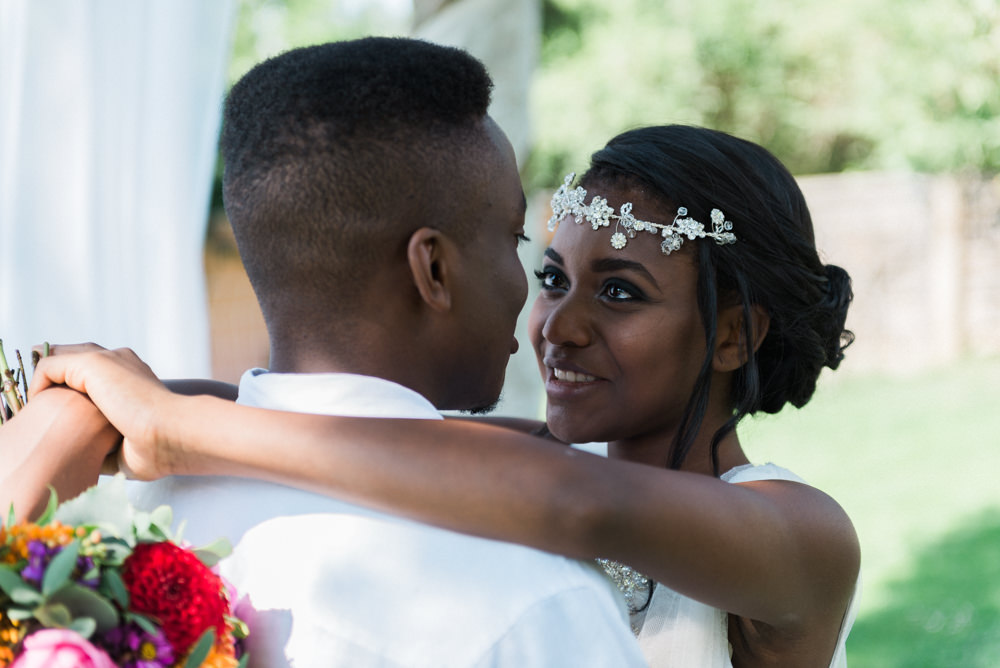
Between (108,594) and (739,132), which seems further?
(739,132)

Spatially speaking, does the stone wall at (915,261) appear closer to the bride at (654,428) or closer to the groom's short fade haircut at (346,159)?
the bride at (654,428)

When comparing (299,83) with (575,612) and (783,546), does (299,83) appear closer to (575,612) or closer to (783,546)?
(575,612)

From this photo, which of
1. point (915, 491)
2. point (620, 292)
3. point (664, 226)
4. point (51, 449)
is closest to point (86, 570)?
point (51, 449)

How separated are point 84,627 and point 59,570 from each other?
78 mm

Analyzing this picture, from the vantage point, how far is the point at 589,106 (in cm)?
1622

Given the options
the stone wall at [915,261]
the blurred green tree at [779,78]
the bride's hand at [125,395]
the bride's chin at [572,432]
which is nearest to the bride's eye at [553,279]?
the bride's chin at [572,432]

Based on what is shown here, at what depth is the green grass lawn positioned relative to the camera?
6320 mm

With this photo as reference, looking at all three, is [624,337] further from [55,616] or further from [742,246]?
[55,616]

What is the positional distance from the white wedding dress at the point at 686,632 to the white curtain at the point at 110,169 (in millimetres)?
2249

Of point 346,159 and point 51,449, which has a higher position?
point 346,159

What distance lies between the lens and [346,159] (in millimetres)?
1641

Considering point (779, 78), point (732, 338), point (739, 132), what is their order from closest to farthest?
point (732, 338), point (779, 78), point (739, 132)

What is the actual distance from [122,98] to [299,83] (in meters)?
2.15

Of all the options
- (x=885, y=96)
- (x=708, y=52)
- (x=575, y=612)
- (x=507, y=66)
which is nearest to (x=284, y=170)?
(x=575, y=612)
